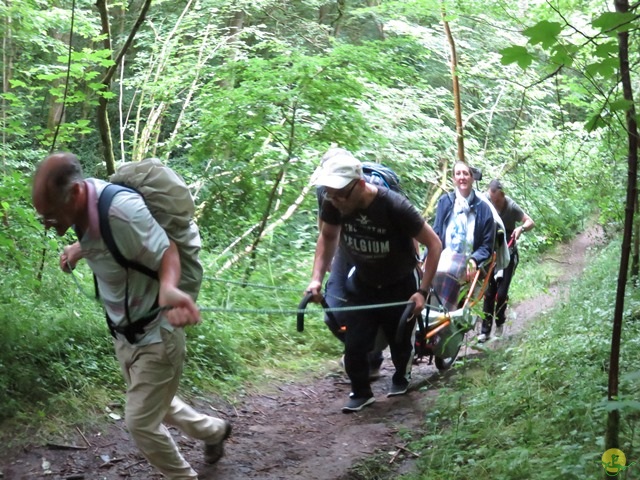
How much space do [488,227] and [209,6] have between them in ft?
24.5

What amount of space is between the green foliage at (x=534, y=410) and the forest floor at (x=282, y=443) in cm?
31

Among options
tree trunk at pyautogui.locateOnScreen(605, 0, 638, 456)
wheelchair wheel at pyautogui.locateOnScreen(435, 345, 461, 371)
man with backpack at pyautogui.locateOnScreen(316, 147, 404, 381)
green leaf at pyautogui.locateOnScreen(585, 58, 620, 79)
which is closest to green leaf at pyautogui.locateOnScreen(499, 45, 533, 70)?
green leaf at pyautogui.locateOnScreen(585, 58, 620, 79)

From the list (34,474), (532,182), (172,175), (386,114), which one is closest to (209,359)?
(34,474)

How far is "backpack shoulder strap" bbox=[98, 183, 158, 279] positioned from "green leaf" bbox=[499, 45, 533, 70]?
75.2 inches

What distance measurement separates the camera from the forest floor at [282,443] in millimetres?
4613

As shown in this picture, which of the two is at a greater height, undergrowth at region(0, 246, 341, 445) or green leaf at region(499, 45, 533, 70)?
green leaf at region(499, 45, 533, 70)

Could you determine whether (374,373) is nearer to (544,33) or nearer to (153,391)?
(153,391)

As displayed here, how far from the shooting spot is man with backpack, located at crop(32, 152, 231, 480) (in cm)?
327

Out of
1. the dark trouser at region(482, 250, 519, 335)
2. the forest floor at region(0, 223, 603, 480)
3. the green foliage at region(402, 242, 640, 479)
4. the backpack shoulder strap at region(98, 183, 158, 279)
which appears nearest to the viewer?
the backpack shoulder strap at region(98, 183, 158, 279)

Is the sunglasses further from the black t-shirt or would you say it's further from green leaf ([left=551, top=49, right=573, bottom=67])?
green leaf ([left=551, top=49, right=573, bottom=67])

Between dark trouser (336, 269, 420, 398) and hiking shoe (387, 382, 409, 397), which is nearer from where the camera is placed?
dark trouser (336, 269, 420, 398)

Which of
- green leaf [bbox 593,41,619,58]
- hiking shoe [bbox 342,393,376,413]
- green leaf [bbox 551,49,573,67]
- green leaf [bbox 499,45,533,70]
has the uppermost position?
green leaf [bbox 593,41,619,58]

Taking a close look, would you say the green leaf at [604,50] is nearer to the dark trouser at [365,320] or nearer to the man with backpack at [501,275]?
the dark trouser at [365,320]

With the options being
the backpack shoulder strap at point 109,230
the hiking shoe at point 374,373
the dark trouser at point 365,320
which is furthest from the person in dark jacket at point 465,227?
the backpack shoulder strap at point 109,230
